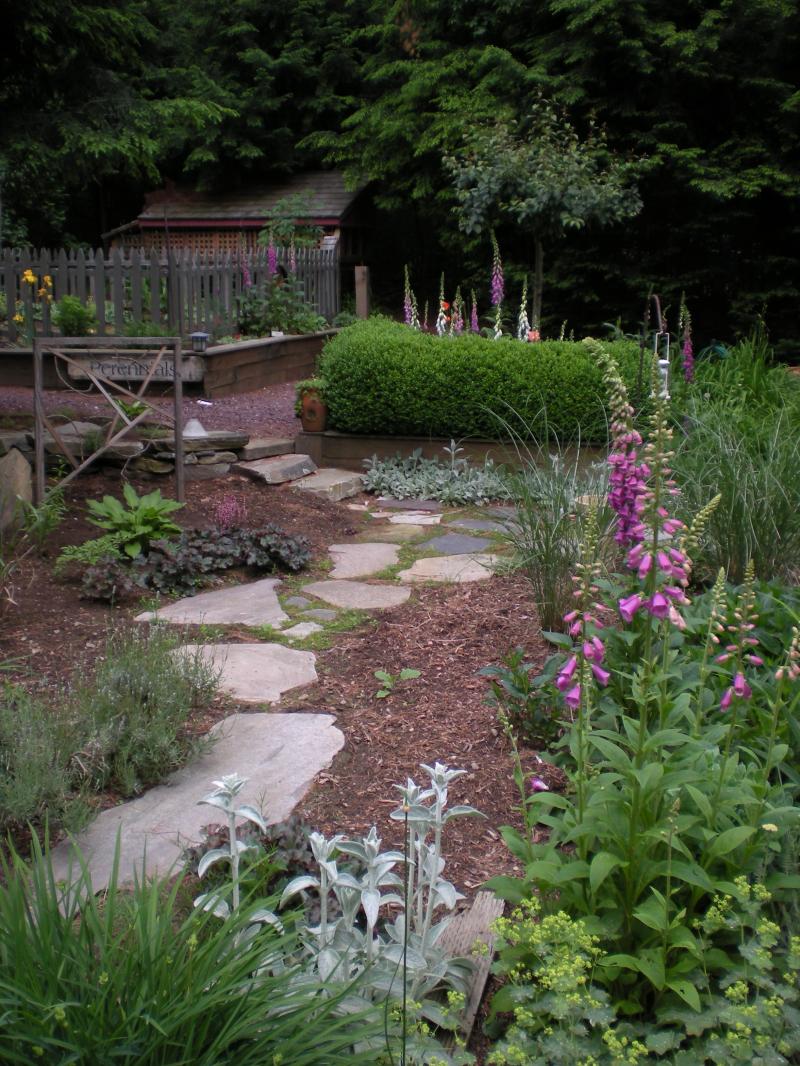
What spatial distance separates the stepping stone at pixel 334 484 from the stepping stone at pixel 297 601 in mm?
2122

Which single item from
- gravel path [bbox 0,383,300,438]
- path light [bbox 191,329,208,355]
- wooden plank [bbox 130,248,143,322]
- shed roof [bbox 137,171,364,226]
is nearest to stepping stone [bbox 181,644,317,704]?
gravel path [bbox 0,383,300,438]

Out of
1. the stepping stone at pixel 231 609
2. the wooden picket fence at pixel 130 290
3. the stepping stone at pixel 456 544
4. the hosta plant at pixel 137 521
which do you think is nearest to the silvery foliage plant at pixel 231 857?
the stepping stone at pixel 231 609

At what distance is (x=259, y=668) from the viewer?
3598mm

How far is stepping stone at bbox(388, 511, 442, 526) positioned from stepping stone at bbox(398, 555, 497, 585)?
2.87ft

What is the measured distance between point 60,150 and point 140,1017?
23.0ft

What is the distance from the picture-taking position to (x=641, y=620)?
2.86 metres

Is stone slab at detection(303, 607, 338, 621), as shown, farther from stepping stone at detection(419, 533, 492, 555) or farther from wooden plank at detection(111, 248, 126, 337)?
wooden plank at detection(111, 248, 126, 337)

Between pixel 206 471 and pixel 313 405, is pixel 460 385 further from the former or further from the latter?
pixel 206 471

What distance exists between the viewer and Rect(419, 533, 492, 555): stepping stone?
5.31 m

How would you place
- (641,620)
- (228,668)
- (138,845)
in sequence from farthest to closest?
(228,668) < (641,620) < (138,845)

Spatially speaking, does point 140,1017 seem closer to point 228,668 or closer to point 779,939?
point 779,939

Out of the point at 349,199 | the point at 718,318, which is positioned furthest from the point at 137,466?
the point at 349,199

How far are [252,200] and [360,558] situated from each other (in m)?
15.4

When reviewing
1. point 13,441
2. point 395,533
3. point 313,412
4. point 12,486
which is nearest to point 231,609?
point 12,486
